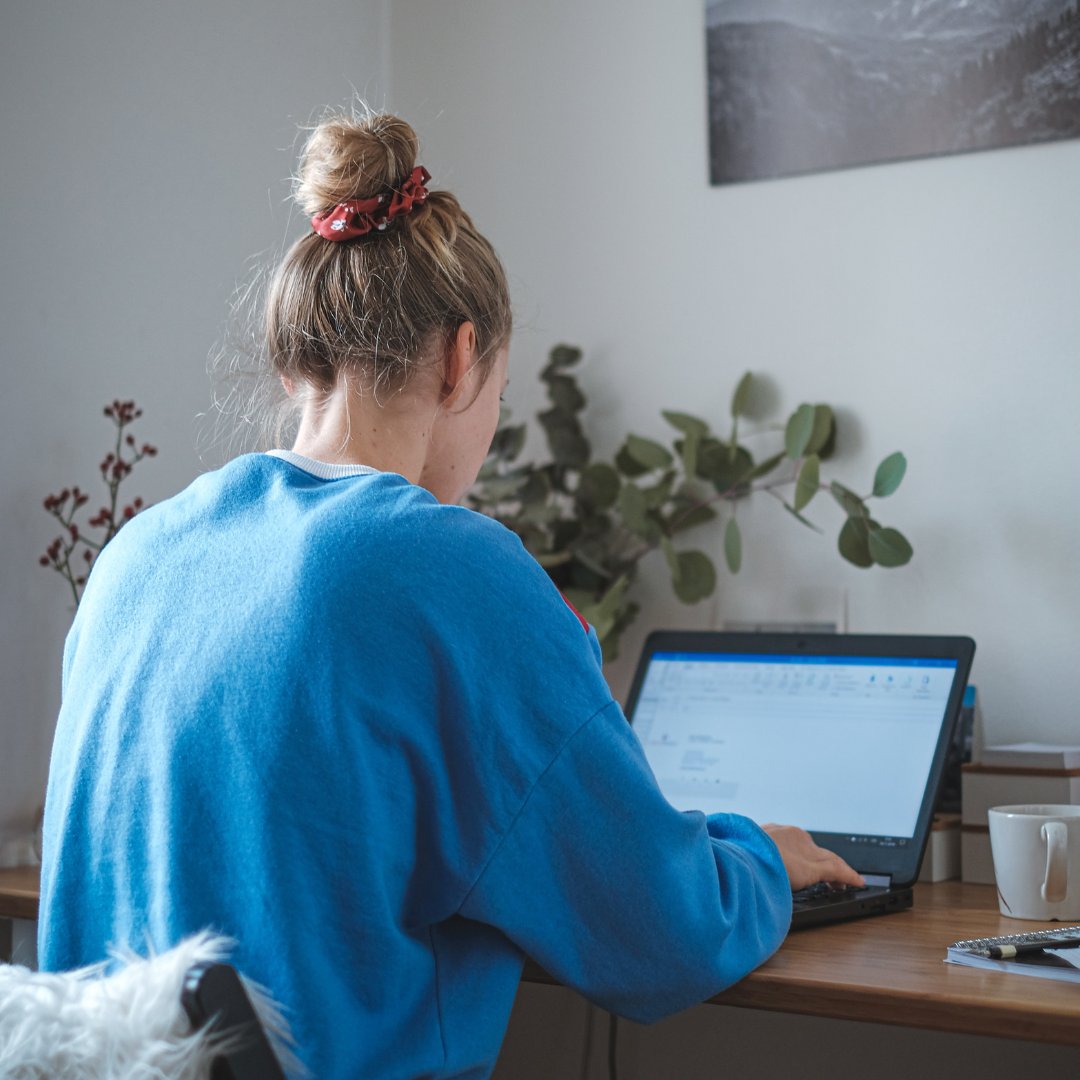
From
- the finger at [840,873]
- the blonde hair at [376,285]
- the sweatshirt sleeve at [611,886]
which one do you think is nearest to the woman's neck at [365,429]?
the blonde hair at [376,285]

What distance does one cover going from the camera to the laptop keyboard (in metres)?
1.14

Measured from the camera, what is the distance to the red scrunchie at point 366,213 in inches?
41.1

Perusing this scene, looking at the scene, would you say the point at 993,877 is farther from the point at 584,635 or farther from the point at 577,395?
the point at 577,395

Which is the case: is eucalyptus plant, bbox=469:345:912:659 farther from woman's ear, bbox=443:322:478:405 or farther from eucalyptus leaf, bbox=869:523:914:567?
woman's ear, bbox=443:322:478:405

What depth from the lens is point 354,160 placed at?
3.51 ft

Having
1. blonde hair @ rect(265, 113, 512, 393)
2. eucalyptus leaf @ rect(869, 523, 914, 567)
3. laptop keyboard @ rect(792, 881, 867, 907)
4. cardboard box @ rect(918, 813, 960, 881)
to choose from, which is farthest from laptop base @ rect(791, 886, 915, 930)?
blonde hair @ rect(265, 113, 512, 393)

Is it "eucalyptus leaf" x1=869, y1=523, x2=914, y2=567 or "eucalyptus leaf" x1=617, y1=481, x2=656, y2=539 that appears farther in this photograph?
"eucalyptus leaf" x1=617, y1=481, x2=656, y2=539

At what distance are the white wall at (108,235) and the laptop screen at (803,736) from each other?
695 mm

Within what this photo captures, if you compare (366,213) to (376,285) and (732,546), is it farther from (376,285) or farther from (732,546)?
(732,546)

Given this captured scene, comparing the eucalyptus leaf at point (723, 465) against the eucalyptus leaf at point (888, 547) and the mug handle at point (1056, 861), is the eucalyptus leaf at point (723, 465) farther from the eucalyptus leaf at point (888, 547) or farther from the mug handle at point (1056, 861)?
the mug handle at point (1056, 861)

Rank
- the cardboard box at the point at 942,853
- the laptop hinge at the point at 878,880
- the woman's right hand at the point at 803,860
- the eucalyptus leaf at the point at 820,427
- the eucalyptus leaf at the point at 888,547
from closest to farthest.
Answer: the woman's right hand at the point at 803,860, the laptop hinge at the point at 878,880, the cardboard box at the point at 942,853, the eucalyptus leaf at the point at 888,547, the eucalyptus leaf at the point at 820,427

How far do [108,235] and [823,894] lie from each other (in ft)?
3.60

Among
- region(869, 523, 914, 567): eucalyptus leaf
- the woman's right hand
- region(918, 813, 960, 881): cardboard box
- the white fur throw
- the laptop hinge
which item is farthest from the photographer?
region(869, 523, 914, 567): eucalyptus leaf

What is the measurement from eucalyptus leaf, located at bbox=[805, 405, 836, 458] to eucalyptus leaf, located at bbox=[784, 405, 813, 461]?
29 mm
